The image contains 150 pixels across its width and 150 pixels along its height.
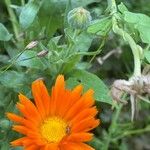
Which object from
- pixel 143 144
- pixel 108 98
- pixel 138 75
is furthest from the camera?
pixel 143 144

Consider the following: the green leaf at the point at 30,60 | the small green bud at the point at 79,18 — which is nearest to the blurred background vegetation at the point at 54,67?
the green leaf at the point at 30,60

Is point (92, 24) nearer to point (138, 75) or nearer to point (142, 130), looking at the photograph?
point (138, 75)

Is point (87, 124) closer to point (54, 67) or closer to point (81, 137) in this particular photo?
point (81, 137)

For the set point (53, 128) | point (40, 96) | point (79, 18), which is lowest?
point (53, 128)

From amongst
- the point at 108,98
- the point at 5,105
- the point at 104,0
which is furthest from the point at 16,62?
the point at 104,0

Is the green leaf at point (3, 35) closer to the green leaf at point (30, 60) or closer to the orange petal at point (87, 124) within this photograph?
the green leaf at point (30, 60)

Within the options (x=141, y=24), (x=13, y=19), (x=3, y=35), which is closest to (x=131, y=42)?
(x=141, y=24)

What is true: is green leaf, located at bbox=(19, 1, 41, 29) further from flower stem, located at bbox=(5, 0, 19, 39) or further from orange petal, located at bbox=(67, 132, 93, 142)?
orange petal, located at bbox=(67, 132, 93, 142)
